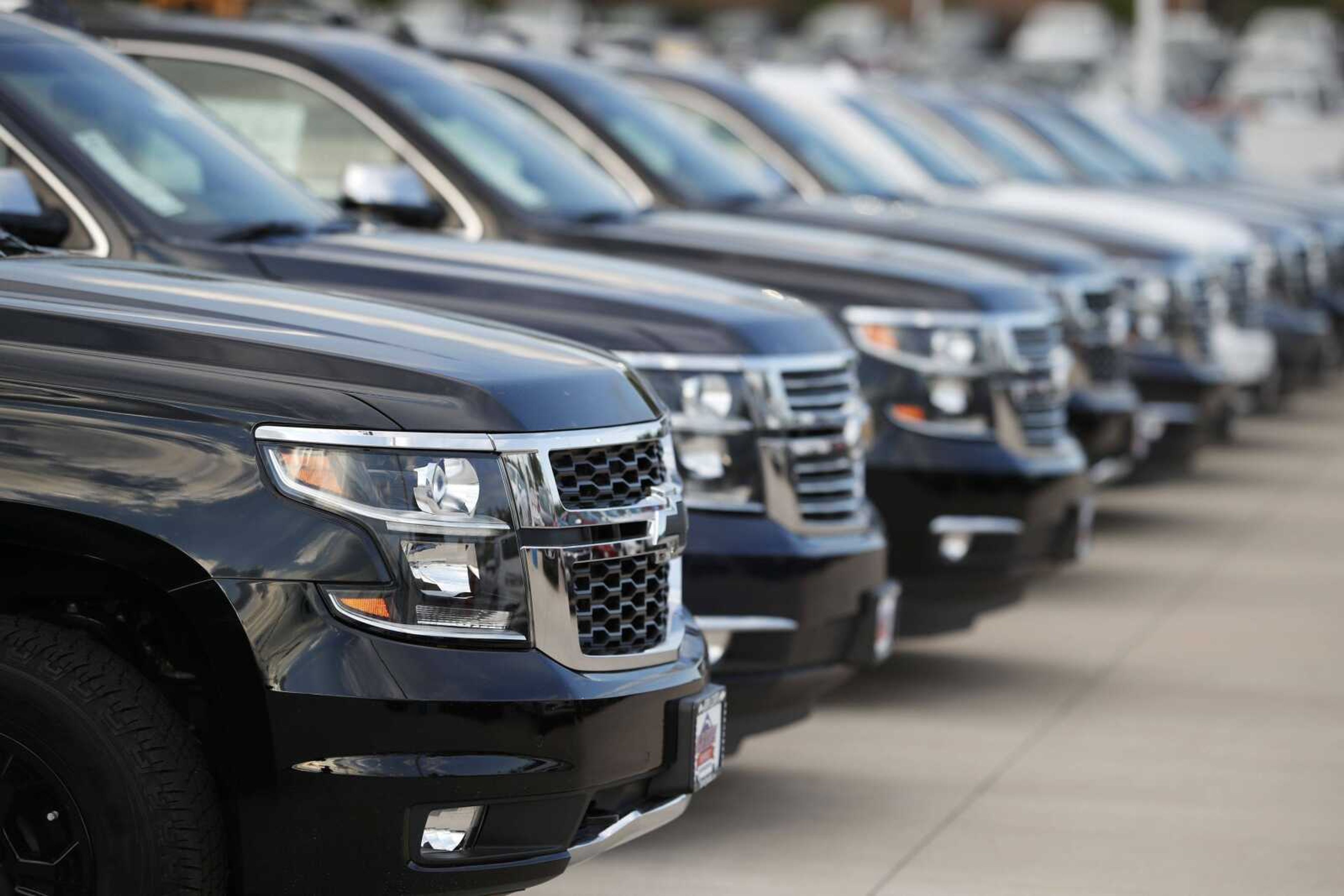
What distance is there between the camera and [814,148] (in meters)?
11.7

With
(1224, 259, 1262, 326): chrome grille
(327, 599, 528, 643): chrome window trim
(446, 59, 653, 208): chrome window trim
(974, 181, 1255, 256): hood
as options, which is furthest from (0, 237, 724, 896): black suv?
(1224, 259, 1262, 326): chrome grille

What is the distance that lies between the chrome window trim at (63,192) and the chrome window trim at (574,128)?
349cm

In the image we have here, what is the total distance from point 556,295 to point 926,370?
205 cm

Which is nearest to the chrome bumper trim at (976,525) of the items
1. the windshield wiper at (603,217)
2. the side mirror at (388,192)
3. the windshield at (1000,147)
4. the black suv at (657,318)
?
the black suv at (657,318)

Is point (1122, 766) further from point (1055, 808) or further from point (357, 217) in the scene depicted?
point (357, 217)

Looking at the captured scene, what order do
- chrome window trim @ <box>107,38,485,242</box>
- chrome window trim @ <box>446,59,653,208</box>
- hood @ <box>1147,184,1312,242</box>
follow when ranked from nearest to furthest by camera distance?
chrome window trim @ <box>107,38,485,242</box> < chrome window trim @ <box>446,59,653,208</box> < hood @ <box>1147,184,1312,242</box>

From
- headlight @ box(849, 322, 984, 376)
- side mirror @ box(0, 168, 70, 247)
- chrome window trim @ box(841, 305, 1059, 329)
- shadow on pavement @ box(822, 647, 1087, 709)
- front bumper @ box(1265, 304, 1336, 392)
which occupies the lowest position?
front bumper @ box(1265, 304, 1336, 392)

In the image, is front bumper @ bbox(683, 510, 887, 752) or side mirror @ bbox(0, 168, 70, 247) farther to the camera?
front bumper @ bbox(683, 510, 887, 752)

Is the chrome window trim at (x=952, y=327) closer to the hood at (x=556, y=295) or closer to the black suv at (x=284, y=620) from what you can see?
the hood at (x=556, y=295)

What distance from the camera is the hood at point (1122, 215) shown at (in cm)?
1355

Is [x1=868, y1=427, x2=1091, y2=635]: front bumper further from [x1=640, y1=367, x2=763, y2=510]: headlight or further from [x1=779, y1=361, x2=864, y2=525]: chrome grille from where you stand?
[x1=640, y1=367, x2=763, y2=510]: headlight

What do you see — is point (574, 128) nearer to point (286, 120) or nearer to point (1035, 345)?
point (286, 120)

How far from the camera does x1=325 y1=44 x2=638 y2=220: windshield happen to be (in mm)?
8078

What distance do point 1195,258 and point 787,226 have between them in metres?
5.03
